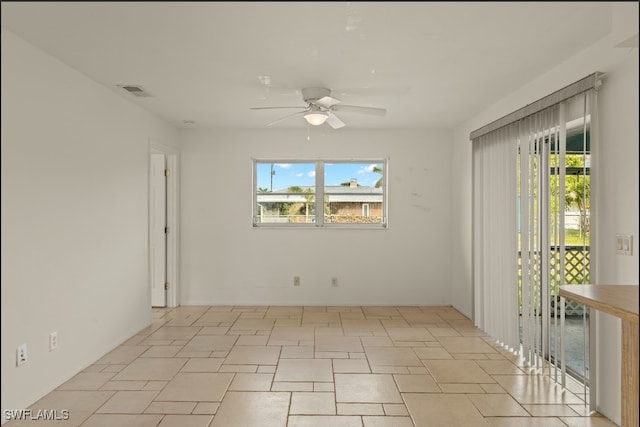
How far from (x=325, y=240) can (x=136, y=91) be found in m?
2.99

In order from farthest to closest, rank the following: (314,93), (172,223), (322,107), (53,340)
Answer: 1. (172,223)
2. (322,107)
3. (314,93)
4. (53,340)

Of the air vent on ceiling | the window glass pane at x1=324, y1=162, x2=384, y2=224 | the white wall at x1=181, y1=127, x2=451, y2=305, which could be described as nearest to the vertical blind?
the white wall at x1=181, y1=127, x2=451, y2=305

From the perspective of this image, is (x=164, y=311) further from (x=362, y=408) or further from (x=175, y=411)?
(x=362, y=408)

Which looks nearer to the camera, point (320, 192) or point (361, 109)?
point (361, 109)

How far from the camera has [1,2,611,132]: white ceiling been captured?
1334mm

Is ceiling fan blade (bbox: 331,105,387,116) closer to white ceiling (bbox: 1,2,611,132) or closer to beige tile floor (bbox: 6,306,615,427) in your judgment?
white ceiling (bbox: 1,2,611,132)

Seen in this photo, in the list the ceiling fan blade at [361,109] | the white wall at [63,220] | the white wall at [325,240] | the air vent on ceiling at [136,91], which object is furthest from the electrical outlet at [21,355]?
the white wall at [325,240]

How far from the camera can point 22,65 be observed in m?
2.82

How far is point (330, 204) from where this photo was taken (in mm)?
6172

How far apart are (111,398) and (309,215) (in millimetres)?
3579

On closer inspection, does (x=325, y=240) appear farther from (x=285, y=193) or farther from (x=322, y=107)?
(x=322, y=107)

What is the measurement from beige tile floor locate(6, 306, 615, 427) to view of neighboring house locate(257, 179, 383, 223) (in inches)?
64.0
